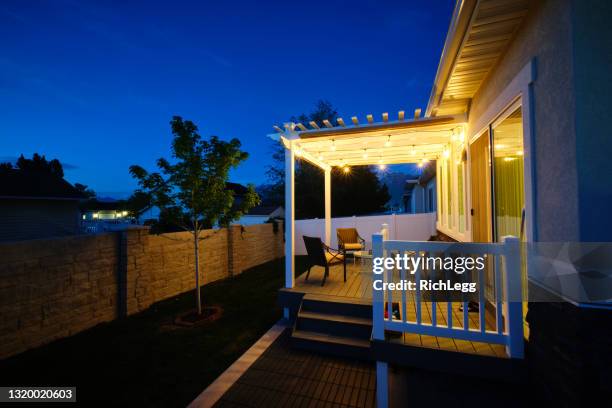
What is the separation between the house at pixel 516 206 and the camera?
167 cm

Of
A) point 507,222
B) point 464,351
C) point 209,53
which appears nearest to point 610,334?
point 464,351

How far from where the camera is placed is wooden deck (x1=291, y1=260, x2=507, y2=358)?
103 inches

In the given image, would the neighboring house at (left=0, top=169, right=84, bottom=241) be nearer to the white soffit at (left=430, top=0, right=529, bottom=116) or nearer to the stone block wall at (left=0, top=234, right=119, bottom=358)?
the stone block wall at (left=0, top=234, right=119, bottom=358)

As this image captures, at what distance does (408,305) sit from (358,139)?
3208 millimetres

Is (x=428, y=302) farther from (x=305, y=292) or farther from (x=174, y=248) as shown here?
(x=174, y=248)

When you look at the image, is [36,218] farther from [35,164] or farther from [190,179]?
[35,164]

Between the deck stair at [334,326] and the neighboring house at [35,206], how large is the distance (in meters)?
11.3

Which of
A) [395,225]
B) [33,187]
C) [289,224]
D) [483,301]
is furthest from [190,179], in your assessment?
[33,187]

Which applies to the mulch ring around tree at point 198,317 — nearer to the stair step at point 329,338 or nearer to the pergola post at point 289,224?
the pergola post at point 289,224

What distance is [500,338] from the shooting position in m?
2.37

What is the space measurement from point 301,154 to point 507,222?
151 inches

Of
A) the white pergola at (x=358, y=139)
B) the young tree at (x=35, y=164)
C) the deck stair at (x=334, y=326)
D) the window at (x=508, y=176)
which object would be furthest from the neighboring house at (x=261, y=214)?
the young tree at (x=35, y=164)

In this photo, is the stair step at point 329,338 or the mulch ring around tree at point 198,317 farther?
the mulch ring around tree at point 198,317

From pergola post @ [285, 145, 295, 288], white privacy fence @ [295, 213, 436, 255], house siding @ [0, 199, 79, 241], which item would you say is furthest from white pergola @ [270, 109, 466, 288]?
house siding @ [0, 199, 79, 241]
